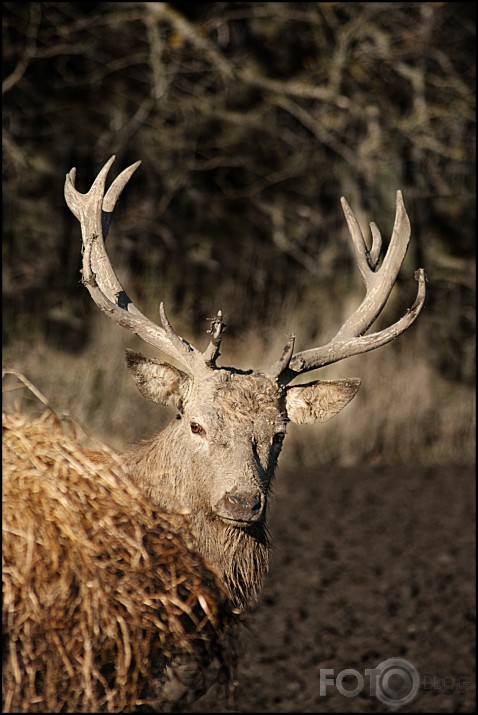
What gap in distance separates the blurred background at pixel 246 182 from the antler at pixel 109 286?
5.69m

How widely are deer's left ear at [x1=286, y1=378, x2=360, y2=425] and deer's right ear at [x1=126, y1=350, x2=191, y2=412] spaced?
0.49 m

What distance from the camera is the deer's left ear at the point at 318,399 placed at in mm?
4691

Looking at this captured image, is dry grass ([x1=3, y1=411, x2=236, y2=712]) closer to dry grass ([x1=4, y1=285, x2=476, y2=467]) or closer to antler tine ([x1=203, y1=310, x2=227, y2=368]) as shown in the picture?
antler tine ([x1=203, y1=310, x2=227, y2=368])

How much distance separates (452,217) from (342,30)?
2928mm

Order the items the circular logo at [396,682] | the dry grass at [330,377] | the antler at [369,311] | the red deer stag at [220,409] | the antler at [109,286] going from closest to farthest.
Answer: the red deer stag at [220,409] < the antler at [109,286] < the antler at [369,311] < the circular logo at [396,682] < the dry grass at [330,377]

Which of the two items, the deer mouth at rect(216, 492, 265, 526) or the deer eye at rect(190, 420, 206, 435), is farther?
the deer eye at rect(190, 420, 206, 435)

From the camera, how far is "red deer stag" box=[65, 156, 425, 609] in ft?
13.9

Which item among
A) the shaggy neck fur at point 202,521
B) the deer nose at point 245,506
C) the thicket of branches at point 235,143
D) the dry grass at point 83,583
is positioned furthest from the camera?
the thicket of branches at point 235,143

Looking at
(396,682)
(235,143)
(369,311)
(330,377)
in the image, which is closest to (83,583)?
(369,311)

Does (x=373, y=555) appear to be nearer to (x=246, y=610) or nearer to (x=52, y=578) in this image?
(x=246, y=610)

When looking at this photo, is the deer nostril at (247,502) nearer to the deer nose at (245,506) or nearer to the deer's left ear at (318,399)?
the deer nose at (245,506)

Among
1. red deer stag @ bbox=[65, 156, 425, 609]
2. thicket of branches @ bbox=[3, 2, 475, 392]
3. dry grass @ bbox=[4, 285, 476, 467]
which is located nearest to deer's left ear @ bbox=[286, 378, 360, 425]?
red deer stag @ bbox=[65, 156, 425, 609]

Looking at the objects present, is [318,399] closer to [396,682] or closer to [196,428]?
[196,428]

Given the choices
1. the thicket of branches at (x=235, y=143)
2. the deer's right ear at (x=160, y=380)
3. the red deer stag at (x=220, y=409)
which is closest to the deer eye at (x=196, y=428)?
the red deer stag at (x=220, y=409)
